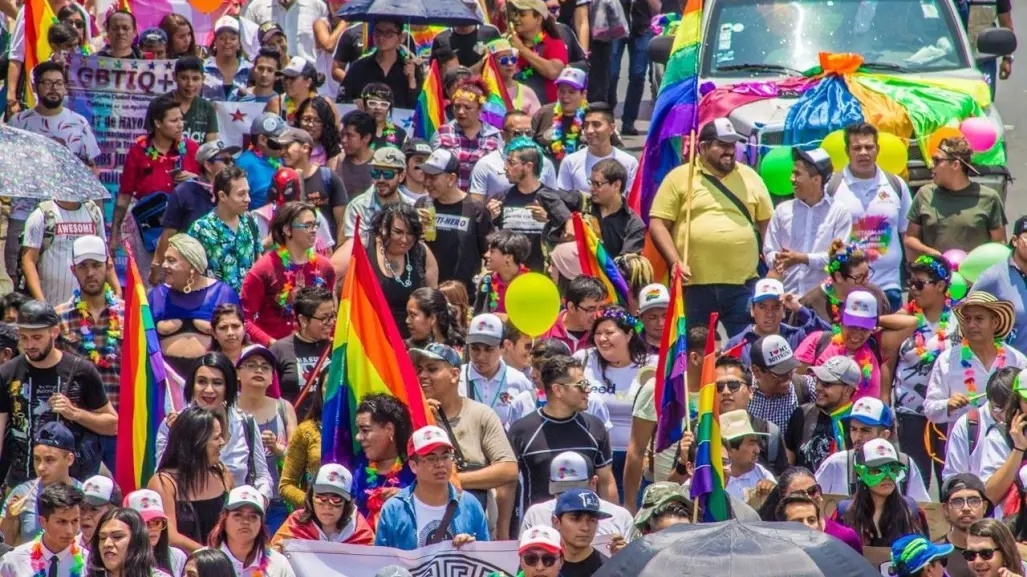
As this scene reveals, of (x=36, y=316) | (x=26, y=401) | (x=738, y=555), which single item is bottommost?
(x=26, y=401)

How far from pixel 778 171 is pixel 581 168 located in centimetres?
150

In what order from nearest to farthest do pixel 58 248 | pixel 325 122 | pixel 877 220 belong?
pixel 58 248 < pixel 877 220 < pixel 325 122

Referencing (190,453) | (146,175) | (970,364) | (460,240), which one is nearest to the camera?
(190,453)

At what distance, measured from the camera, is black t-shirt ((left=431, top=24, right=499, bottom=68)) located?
717 inches

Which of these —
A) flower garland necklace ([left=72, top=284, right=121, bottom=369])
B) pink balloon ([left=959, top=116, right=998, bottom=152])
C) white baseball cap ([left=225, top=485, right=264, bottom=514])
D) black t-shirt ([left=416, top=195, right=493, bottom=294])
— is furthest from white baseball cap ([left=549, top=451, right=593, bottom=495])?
pink balloon ([left=959, top=116, right=998, bottom=152])

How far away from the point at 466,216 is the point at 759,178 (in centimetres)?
183

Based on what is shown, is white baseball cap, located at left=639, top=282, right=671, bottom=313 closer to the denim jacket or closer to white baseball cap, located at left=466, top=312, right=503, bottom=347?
white baseball cap, located at left=466, top=312, right=503, bottom=347

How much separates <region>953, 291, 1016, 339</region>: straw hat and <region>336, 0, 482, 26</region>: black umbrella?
6425 millimetres

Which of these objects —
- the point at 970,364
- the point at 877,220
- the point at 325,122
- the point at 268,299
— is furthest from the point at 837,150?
the point at 268,299

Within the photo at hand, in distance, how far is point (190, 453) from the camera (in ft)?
35.4

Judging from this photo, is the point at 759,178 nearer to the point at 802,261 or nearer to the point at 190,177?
the point at 802,261

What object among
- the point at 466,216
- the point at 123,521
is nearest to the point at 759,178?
the point at 466,216

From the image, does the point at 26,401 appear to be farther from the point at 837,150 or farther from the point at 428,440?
the point at 837,150

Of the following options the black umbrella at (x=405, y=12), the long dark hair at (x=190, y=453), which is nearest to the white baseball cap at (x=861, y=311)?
the long dark hair at (x=190, y=453)
